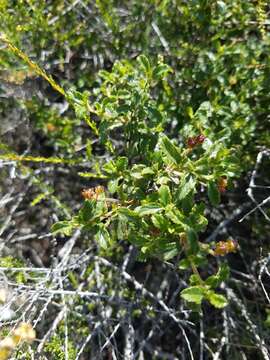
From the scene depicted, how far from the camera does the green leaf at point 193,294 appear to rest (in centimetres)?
98

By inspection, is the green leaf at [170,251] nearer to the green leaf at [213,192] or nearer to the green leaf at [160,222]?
the green leaf at [160,222]

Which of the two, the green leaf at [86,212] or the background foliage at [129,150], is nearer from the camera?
the green leaf at [86,212]

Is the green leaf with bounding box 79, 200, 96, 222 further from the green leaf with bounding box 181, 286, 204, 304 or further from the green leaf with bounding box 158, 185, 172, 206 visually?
the green leaf with bounding box 181, 286, 204, 304

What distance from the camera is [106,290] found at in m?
1.83

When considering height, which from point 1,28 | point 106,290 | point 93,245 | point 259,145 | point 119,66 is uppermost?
point 1,28

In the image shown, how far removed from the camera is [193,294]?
1.00 metres

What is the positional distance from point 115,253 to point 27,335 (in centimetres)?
87

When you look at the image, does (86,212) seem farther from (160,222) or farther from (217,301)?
(217,301)

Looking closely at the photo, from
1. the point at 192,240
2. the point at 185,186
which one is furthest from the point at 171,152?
the point at 192,240

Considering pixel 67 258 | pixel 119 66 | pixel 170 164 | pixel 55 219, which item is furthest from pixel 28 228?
pixel 170 164

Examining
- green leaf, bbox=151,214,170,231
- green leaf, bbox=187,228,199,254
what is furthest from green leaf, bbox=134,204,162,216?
green leaf, bbox=187,228,199,254

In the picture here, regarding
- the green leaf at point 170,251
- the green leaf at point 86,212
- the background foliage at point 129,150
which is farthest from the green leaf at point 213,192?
the green leaf at point 86,212

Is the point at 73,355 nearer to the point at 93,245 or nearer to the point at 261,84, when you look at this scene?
the point at 93,245

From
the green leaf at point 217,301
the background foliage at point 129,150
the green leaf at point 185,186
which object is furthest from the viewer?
the background foliage at point 129,150
